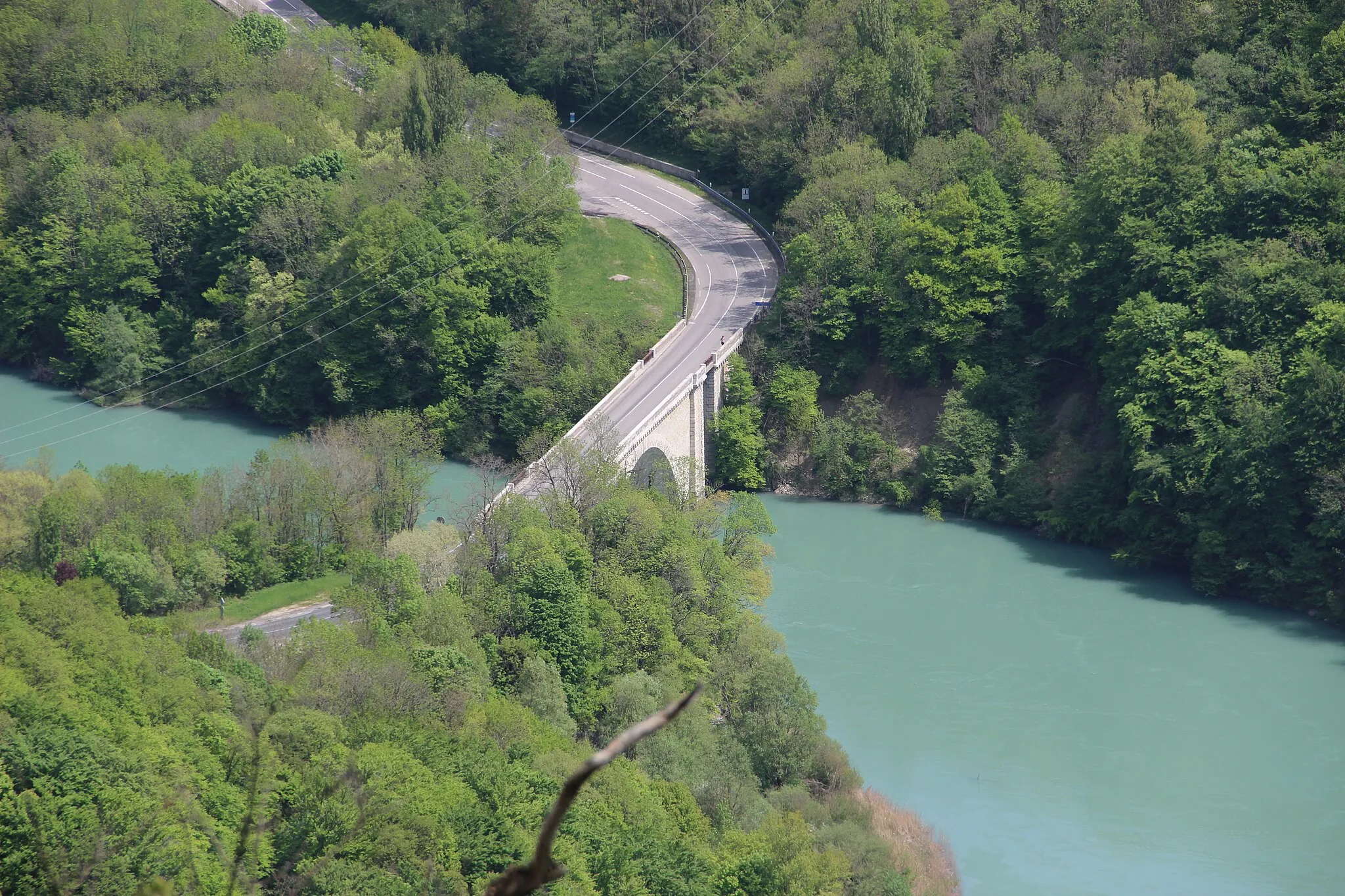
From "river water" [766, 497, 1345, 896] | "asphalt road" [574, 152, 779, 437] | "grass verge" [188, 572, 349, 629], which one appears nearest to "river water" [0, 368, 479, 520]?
"asphalt road" [574, 152, 779, 437]

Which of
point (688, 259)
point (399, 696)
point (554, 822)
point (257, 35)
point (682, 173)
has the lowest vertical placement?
point (688, 259)

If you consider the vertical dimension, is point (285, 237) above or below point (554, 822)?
below

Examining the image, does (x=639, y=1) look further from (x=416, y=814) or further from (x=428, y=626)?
(x=416, y=814)

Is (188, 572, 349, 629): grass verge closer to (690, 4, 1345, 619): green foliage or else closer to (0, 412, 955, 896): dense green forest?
(0, 412, 955, 896): dense green forest

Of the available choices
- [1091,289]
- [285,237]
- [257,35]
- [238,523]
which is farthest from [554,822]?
[257,35]

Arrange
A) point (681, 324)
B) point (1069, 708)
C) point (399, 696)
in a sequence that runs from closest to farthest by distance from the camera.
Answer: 1. point (399, 696)
2. point (1069, 708)
3. point (681, 324)

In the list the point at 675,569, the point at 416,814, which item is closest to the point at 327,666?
the point at 416,814

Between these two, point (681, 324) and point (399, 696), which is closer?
point (399, 696)

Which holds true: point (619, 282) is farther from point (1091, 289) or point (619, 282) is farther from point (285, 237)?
point (1091, 289)
